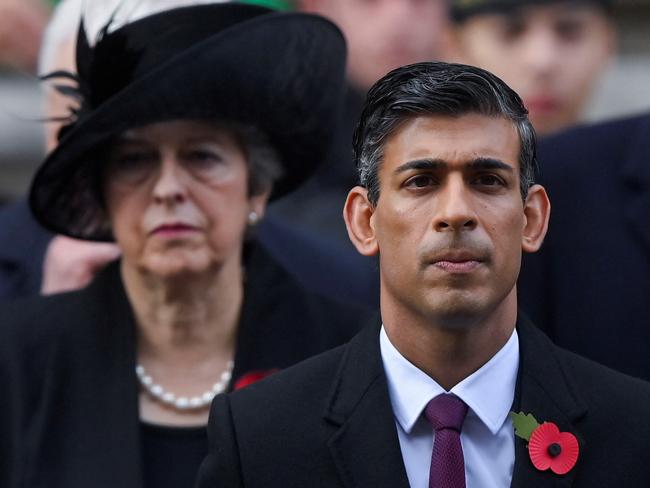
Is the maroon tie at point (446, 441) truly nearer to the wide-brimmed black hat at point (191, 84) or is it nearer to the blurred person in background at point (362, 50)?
the wide-brimmed black hat at point (191, 84)

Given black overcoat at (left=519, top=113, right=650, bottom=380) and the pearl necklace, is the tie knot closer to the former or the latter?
black overcoat at (left=519, top=113, right=650, bottom=380)

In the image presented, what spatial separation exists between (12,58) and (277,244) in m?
1.32

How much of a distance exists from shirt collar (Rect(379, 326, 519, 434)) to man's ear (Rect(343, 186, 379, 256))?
0.59ft

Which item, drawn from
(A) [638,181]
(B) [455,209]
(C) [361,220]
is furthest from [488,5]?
(B) [455,209]

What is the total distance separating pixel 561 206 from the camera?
425 cm

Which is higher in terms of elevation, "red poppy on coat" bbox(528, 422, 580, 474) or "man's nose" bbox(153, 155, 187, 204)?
"red poppy on coat" bbox(528, 422, 580, 474)

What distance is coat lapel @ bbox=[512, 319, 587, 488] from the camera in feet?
9.48

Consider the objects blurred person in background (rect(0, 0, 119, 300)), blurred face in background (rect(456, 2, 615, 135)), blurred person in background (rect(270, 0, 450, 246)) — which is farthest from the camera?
blurred face in background (rect(456, 2, 615, 135))

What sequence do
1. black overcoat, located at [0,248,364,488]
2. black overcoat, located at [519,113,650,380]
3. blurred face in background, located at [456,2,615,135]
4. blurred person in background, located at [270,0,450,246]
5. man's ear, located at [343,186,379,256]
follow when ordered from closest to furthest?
man's ear, located at [343,186,379,256], black overcoat, located at [0,248,364,488], black overcoat, located at [519,113,650,380], blurred person in background, located at [270,0,450,246], blurred face in background, located at [456,2,615,135]

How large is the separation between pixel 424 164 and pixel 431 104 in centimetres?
11

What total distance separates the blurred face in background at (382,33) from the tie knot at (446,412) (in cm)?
304

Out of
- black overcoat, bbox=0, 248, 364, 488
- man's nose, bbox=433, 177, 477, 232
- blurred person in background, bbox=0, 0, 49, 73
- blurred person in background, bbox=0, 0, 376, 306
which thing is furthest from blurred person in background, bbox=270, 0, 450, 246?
man's nose, bbox=433, 177, 477, 232

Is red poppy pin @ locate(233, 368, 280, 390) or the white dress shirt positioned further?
red poppy pin @ locate(233, 368, 280, 390)

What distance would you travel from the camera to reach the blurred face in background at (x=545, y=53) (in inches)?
229
